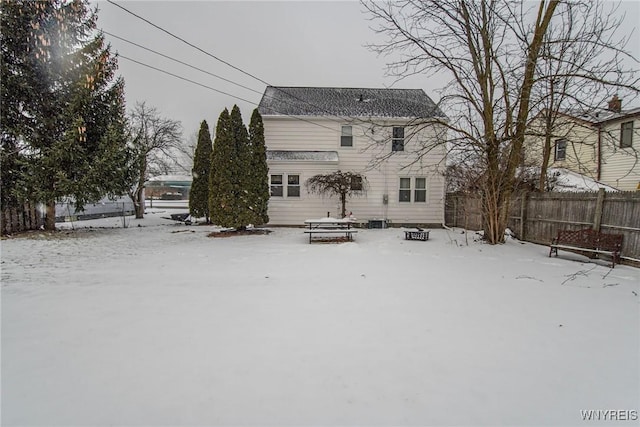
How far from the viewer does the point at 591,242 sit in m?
7.54

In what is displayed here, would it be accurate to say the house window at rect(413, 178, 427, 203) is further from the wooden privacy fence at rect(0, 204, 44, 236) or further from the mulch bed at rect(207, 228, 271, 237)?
the wooden privacy fence at rect(0, 204, 44, 236)

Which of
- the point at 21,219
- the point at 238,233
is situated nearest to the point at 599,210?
the point at 238,233

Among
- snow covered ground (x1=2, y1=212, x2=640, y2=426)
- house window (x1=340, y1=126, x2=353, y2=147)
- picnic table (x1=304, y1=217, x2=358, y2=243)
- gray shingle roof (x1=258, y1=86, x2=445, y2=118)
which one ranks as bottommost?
snow covered ground (x1=2, y1=212, x2=640, y2=426)

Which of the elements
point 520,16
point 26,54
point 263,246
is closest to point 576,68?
point 520,16

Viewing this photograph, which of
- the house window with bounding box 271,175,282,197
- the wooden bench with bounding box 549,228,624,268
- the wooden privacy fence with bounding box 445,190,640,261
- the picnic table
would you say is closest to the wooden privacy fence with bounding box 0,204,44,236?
the house window with bounding box 271,175,282,197

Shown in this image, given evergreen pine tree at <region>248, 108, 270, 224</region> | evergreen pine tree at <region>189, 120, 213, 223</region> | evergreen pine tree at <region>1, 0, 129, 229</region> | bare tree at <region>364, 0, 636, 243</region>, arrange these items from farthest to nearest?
1. evergreen pine tree at <region>189, 120, 213, 223</region>
2. evergreen pine tree at <region>248, 108, 270, 224</region>
3. evergreen pine tree at <region>1, 0, 129, 229</region>
4. bare tree at <region>364, 0, 636, 243</region>

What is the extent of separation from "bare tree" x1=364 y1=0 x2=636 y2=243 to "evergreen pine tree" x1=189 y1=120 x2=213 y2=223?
33.9ft

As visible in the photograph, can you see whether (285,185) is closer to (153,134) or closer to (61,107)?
(61,107)

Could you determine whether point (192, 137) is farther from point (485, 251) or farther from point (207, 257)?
point (485, 251)

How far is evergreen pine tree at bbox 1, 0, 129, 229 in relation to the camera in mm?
11258

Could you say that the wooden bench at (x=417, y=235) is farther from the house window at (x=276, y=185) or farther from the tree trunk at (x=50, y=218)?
the tree trunk at (x=50, y=218)

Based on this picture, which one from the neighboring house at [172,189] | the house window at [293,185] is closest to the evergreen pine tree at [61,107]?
the house window at [293,185]

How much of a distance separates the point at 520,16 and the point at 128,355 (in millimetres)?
12781

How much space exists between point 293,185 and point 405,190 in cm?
569
